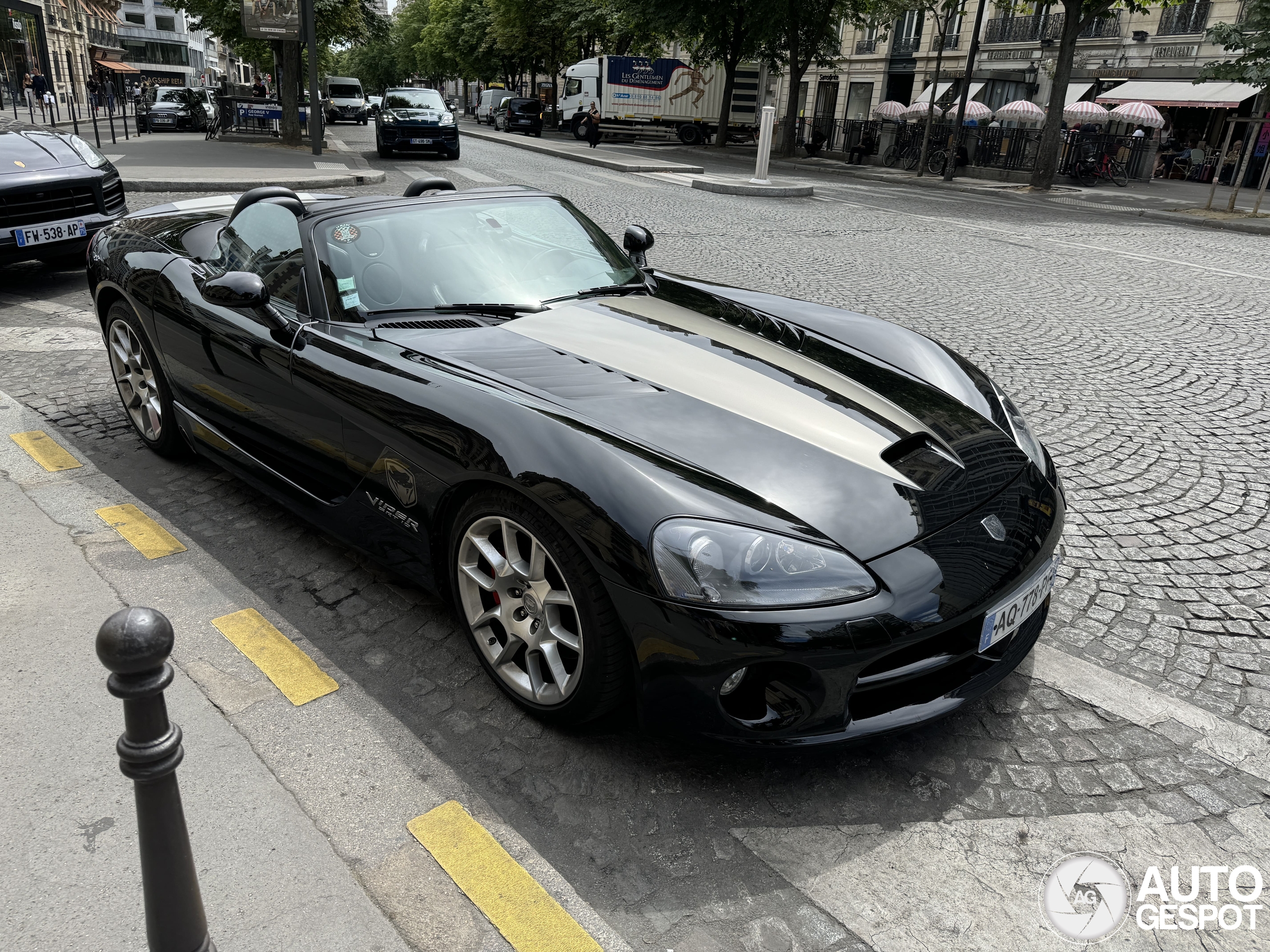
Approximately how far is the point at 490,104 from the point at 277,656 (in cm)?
6059

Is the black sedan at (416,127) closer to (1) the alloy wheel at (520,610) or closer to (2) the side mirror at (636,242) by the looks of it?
Result: (2) the side mirror at (636,242)

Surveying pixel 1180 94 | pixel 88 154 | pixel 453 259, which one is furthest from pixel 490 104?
pixel 453 259

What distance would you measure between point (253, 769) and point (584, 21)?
5427 cm

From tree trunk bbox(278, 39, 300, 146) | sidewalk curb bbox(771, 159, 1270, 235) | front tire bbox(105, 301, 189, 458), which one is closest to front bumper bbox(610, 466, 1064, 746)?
front tire bbox(105, 301, 189, 458)

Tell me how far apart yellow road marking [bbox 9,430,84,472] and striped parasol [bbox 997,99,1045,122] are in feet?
96.5

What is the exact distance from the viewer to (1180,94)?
3184 centimetres

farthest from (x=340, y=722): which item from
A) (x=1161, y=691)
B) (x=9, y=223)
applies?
(x=9, y=223)

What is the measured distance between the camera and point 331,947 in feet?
6.37

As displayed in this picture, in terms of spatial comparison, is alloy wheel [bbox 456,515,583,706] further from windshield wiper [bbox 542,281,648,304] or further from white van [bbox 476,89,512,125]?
white van [bbox 476,89,512,125]

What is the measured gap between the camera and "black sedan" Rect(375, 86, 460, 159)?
22.6 meters

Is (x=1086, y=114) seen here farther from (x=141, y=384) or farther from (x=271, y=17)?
(x=141, y=384)

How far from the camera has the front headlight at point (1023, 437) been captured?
3.01 meters

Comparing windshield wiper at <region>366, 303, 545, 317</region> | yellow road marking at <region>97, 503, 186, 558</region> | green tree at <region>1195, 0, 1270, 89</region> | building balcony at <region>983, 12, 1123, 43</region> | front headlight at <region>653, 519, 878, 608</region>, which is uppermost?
building balcony at <region>983, 12, 1123, 43</region>

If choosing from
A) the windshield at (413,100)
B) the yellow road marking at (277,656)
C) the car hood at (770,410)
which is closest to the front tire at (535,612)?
the car hood at (770,410)
